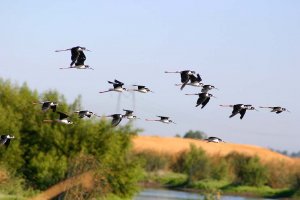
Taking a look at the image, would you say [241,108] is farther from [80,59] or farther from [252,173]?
[252,173]

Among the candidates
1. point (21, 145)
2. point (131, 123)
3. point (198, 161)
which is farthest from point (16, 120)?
point (198, 161)

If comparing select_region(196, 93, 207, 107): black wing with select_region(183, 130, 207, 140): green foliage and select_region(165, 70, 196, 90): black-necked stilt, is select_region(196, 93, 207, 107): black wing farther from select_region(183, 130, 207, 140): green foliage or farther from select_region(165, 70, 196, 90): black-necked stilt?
select_region(183, 130, 207, 140): green foliage

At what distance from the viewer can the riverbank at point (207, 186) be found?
75.9 m

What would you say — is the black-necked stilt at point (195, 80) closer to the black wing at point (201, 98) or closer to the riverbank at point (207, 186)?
the black wing at point (201, 98)

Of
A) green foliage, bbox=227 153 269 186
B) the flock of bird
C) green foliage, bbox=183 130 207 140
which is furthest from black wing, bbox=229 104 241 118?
green foliage, bbox=183 130 207 140

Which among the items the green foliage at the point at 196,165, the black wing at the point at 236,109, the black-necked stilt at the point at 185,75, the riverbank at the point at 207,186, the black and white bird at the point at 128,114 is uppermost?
the black-necked stilt at the point at 185,75

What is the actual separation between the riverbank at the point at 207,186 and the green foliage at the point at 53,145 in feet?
51.2

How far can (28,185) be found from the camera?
5162 centimetres

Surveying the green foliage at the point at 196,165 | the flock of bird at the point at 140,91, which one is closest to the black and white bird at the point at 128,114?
the flock of bird at the point at 140,91

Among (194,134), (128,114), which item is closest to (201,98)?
(128,114)

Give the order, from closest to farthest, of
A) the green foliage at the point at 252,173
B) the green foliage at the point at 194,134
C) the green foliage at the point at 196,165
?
the green foliage at the point at 252,173, the green foliage at the point at 196,165, the green foliage at the point at 194,134

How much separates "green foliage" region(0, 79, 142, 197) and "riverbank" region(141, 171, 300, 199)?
15591 mm

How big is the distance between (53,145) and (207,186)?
66.8 ft

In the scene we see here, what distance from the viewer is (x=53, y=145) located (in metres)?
54.1
